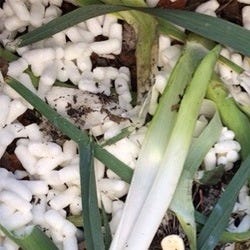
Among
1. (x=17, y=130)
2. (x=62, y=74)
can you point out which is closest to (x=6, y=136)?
(x=17, y=130)

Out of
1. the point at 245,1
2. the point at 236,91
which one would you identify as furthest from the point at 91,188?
the point at 245,1

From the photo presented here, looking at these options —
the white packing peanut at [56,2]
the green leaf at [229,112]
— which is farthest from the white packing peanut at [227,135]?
the white packing peanut at [56,2]

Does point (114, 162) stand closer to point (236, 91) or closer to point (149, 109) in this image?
point (149, 109)

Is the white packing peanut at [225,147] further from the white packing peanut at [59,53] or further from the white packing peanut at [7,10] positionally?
the white packing peanut at [7,10]

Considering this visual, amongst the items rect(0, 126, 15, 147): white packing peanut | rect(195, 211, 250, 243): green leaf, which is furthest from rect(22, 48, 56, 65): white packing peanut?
rect(195, 211, 250, 243): green leaf

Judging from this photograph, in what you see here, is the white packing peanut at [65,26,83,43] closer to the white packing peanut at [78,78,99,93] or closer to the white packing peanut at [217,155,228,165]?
the white packing peanut at [78,78,99,93]

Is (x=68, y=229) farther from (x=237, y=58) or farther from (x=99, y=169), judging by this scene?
(x=237, y=58)
